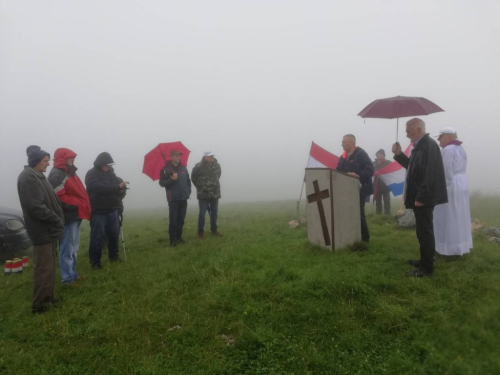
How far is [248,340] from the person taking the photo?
3717mm

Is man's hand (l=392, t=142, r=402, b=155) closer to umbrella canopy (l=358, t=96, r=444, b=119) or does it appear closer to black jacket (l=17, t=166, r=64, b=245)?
umbrella canopy (l=358, t=96, r=444, b=119)

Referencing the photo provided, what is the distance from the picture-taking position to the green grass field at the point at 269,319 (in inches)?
131

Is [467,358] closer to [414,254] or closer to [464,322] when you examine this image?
[464,322]

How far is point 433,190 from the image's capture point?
16.4ft

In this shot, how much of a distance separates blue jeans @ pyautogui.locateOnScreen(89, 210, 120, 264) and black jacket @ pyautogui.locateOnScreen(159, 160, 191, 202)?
1.61 m

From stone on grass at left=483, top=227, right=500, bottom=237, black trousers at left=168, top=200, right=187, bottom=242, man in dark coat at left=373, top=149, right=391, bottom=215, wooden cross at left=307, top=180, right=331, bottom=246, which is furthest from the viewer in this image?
man in dark coat at left=373, top=149, right=391, bottom=215

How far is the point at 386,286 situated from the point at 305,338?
171 cm

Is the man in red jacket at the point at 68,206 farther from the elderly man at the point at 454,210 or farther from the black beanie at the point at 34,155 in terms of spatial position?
the elderly man at the point at 454,210

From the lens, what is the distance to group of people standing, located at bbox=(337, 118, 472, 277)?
5031 mm

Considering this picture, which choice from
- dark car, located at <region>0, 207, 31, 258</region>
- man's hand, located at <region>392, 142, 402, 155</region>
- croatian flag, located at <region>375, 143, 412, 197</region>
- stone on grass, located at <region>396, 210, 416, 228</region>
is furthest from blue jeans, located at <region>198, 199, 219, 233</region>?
croatian flag, located at <region>375, 143, 412, 197</region>

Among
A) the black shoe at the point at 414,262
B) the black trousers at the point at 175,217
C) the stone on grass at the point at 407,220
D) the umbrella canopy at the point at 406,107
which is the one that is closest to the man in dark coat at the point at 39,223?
the black trousers at the point at 175,217

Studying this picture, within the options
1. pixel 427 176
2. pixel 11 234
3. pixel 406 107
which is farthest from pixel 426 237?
pixel 11 234

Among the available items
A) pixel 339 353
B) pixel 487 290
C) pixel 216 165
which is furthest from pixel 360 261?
pixel 216 165

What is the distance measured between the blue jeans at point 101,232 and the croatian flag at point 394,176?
9.09 m
